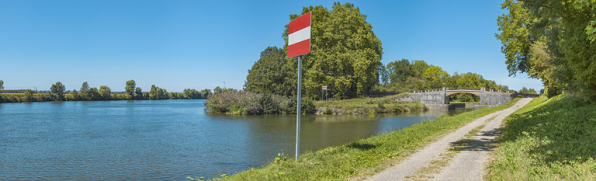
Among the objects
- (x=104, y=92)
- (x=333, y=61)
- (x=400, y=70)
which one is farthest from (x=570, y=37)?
(x=104, y=92)

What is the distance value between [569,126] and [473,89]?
59.4 metres

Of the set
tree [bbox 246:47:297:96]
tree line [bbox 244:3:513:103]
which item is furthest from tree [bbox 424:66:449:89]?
tree [bbox 246:47:297:96]

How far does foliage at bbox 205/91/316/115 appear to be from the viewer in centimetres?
4125

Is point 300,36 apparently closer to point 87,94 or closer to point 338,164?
point 338,164

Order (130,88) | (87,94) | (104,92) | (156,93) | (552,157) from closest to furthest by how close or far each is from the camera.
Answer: (552,157)
(87,94)
(104,92)
(130,88)
(156,93)

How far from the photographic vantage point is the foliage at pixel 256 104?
135 feet

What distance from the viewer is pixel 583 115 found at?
37.7ft

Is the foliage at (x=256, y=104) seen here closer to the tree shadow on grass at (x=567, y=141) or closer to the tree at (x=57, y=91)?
the tree shadow on grass at (x=567, y=141)

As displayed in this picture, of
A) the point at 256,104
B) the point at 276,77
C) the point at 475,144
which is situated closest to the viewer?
the point at 475,144

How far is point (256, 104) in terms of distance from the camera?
1612 inches

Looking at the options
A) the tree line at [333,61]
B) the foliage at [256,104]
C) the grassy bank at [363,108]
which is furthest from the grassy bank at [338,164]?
the tree line at [333,61]

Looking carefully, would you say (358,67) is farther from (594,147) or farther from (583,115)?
(594,147)

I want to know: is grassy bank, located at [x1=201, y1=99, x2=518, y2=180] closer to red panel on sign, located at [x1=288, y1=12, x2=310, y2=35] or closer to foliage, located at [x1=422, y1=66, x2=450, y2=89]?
red panel on sign, located at [x1=288, y1=12, x2=310, y2=35]

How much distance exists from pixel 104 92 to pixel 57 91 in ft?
50.6
